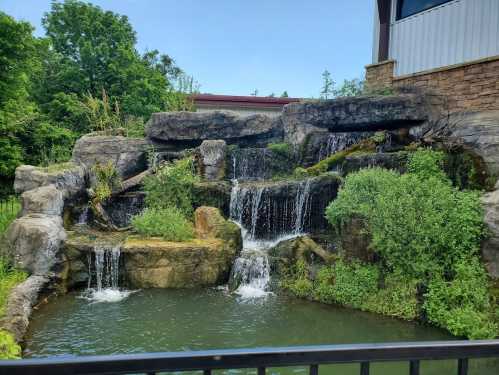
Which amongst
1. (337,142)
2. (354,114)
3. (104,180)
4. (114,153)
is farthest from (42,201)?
(354,114)

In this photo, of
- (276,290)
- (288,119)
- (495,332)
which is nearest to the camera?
(495,332)

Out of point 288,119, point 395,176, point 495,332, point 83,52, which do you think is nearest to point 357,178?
point 395,176

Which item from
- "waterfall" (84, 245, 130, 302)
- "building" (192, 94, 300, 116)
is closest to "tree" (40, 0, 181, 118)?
"building" (192, 94, 300, 116)

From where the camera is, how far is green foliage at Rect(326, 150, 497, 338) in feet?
18.2

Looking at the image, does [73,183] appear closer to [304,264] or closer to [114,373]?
[304,264]

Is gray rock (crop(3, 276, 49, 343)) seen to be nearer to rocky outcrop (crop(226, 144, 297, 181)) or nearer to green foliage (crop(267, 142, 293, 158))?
rocky outcrop (crop(226, 144, 297, 181))

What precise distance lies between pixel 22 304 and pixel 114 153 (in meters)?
7.06

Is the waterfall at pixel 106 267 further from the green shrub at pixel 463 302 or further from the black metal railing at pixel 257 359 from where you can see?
the black metal railing at pixel 257 359

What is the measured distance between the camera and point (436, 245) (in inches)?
235

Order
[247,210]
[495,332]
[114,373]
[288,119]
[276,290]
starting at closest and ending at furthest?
[114,373], [495,332], [276,290], [247,210], [288,119]

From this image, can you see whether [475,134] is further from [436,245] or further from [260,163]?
[260,163]

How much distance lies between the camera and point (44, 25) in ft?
63.4

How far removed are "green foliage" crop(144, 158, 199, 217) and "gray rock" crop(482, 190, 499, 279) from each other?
646cm

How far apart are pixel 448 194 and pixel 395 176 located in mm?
1230
